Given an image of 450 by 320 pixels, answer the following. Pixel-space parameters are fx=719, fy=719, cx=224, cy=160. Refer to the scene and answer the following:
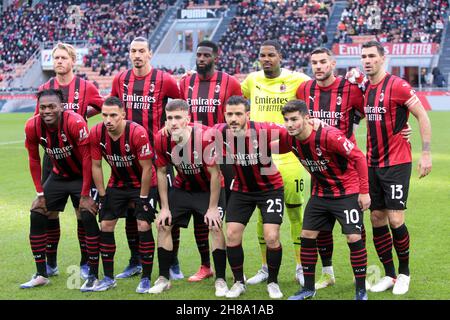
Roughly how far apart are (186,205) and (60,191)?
1242mm

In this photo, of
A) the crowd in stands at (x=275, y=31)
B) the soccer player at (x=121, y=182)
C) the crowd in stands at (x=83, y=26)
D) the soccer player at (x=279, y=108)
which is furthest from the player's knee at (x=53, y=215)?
the crowd in stands at (x=83, y=26)

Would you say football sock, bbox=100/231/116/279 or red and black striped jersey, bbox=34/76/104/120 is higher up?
red and black striped jersey, bbox=34/76/104/120

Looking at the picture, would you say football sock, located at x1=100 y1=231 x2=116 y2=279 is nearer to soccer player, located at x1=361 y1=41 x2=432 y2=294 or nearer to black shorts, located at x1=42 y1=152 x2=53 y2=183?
black shorts, located at x1=42 y1=152 x2=53 y2=183

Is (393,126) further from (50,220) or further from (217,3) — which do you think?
(217,3)

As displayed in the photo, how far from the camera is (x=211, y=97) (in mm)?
7316

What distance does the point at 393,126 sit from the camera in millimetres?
6406

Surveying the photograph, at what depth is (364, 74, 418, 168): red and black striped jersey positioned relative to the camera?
250 inches

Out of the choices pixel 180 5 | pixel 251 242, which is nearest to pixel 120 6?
pixel 180 5

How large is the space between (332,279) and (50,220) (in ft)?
9.20

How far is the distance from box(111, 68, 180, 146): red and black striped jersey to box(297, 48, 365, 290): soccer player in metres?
1.61

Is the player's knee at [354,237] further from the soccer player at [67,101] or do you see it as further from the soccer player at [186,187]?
the soccer player at [67,101]

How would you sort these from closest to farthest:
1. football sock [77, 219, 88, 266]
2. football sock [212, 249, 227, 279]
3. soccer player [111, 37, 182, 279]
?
football sock [212, 249, 227, 279]
football sock [77, 219, 88, 266]
soccer player [111, 37, 182, 279]

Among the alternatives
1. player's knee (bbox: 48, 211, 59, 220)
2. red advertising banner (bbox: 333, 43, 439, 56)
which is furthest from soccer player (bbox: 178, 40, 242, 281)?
red advertising banner (bbox: 333, 43, 439, 56)

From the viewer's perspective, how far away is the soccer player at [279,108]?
22.8ft
